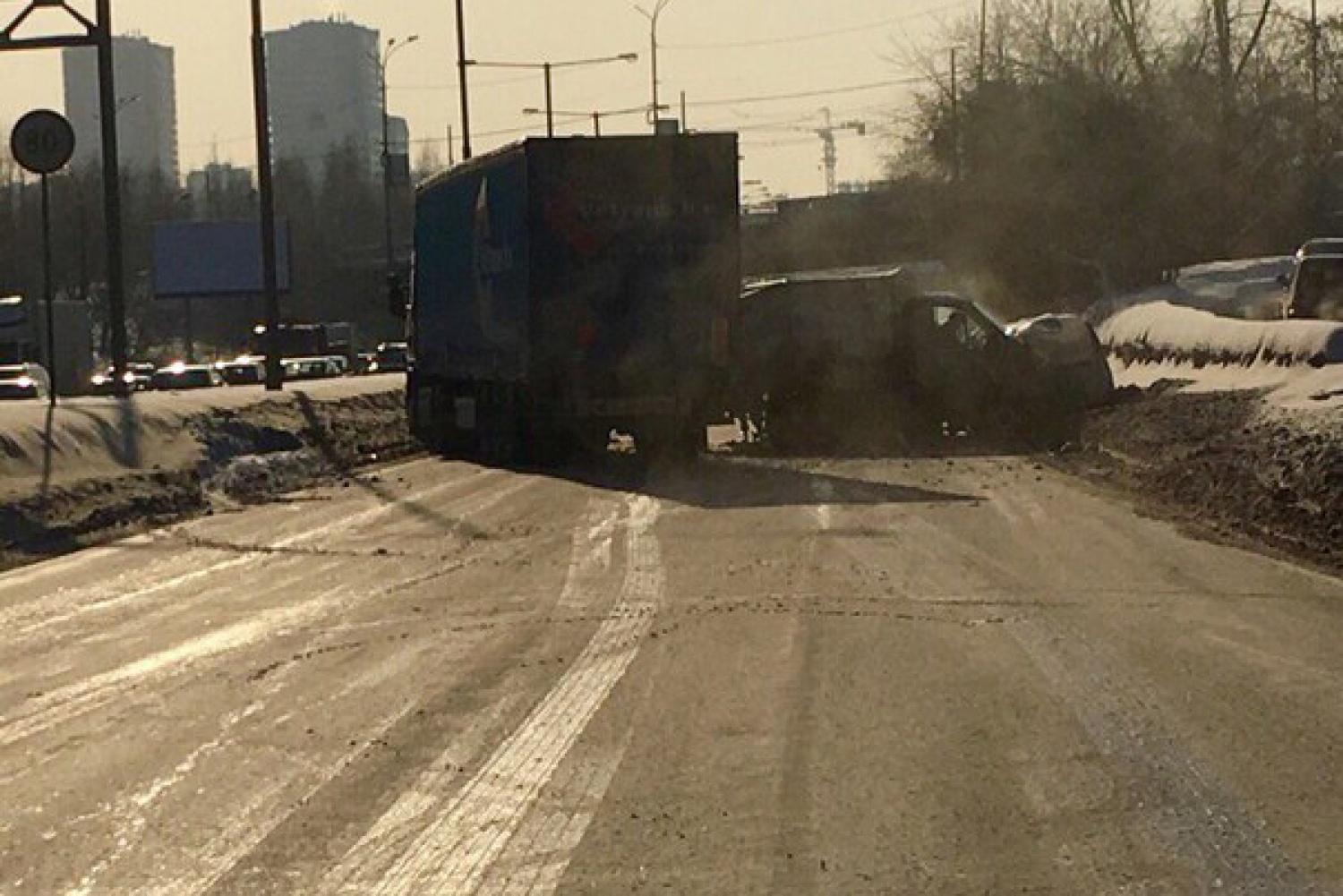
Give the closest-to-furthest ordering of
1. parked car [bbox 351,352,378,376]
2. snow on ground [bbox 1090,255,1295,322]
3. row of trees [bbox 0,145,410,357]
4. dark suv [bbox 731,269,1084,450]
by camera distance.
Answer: dark suv [bbox 731,269,1084,450] → snow on ground [bbox 1090,255,1295,322] → parked car [bbox 351,352,378,376] → row of trees [bbox 0,145,410,357]

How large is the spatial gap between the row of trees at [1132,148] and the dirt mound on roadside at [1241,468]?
38.3 meters

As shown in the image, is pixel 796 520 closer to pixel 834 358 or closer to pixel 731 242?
pixel 731 242

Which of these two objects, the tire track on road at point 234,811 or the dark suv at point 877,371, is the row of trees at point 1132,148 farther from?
the tire track on road at point 234,811

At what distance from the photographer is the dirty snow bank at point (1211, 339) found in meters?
29.2

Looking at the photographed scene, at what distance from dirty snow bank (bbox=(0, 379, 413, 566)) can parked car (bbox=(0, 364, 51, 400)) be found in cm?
955

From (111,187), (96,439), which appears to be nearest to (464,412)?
(111,187)

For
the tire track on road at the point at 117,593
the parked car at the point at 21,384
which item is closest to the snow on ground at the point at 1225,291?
the parked car at the point at 21,384

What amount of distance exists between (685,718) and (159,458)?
56.3 feet

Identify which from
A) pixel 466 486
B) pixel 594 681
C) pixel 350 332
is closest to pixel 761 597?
pixel 594 681

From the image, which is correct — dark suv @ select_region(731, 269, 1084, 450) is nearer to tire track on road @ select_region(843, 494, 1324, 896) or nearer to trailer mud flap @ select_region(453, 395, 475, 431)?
trailer mud flap @ select_region(453, 395, 475, 431)

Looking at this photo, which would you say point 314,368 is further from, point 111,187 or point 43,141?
point 43,141

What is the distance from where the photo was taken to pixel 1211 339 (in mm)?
35719

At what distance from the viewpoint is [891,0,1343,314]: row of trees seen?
66375 mm

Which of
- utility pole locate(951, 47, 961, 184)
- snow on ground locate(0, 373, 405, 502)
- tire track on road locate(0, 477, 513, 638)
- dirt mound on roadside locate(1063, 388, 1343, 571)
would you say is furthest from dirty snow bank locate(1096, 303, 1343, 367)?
utility pole locate(951, 47, 961, 184)
